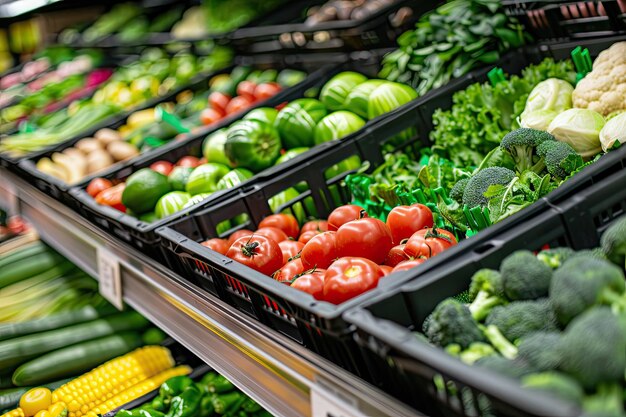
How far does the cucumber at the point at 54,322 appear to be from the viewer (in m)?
2.71

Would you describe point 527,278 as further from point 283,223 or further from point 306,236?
point 283,223

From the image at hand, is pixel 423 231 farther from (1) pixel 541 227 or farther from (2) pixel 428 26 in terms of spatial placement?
(2) pixel 428 26

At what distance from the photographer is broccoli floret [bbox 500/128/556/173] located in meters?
1.69

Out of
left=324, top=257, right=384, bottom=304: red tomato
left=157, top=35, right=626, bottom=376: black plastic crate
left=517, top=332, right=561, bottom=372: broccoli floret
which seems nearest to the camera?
left=517, top=332, right=561, bottom=372: broccoli floret

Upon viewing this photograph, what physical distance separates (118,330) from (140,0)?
14.5 ft

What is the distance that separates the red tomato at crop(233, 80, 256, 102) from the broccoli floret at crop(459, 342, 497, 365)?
273 cm

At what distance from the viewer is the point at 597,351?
0.84 m

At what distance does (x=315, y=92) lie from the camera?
317cm

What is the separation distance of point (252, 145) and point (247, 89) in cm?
114

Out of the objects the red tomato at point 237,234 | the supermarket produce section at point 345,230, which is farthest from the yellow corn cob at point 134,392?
the red tomato at point 237,234

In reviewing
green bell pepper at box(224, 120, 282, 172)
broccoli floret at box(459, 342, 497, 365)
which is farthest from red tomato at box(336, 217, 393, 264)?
green bell pepper at box(224, 120, 282, 172)

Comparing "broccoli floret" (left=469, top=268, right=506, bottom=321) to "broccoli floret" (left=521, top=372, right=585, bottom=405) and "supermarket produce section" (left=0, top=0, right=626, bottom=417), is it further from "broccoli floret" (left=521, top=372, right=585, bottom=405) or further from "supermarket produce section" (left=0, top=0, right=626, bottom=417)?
"broccoli floret" (left=521, top=372, right=585, bottom=405)

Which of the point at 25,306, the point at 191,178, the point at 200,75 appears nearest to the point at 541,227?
the point at 191,178

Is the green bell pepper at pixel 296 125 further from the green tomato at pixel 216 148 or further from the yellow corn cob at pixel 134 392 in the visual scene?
the yellow corn cob at pixel 134 392
